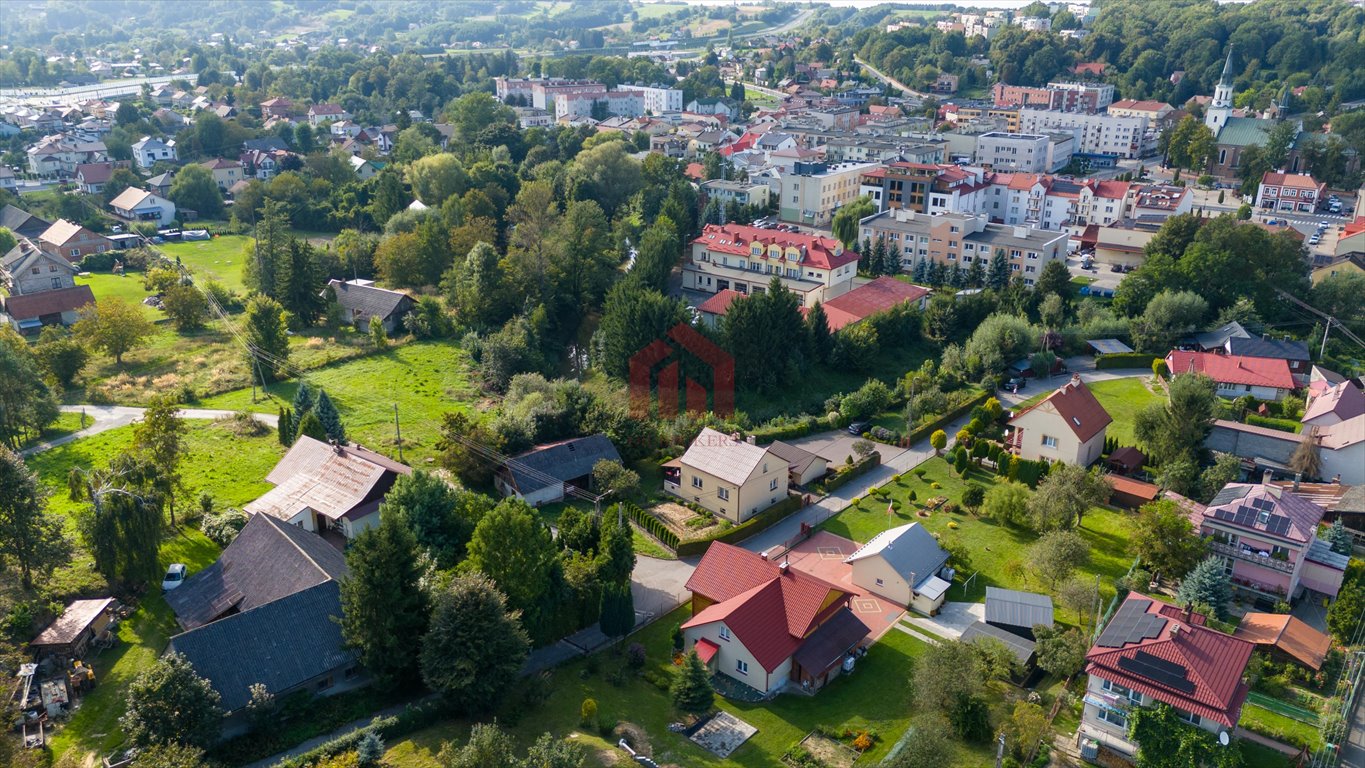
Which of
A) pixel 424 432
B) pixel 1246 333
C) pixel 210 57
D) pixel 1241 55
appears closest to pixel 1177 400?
pixel 1246 333

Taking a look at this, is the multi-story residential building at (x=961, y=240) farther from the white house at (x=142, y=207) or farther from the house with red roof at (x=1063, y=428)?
the white house at (x=142, y=207)

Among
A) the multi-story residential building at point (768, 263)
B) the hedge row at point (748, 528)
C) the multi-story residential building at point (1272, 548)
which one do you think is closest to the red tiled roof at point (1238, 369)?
the multi-story residential building at point (1272, 548)

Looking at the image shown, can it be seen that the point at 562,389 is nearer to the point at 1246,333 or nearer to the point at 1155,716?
the point at 1155,716

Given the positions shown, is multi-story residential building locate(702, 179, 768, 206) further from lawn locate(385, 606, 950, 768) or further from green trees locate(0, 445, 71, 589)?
green trees locate(0, 445, 71, 589)

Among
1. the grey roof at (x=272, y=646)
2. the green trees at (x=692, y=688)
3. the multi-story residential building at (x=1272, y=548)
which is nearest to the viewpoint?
the grey roof at (x=272, y=646)

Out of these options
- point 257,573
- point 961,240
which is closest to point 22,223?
point 257,573

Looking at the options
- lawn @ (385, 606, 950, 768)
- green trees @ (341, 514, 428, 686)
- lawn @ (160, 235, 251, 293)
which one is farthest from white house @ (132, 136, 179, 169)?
lawn @ (385, 606, 950, 768)
